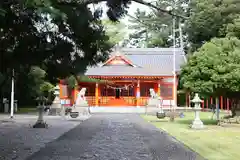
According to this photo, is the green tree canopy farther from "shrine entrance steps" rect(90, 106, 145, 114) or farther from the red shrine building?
the red shrine building

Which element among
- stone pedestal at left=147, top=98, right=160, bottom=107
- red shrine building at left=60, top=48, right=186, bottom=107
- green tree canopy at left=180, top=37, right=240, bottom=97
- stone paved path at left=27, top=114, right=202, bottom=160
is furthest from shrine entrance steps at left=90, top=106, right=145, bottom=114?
stone paved path at left=27, top=114, right=202, bottom=160

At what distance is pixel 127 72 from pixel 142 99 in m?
2.94

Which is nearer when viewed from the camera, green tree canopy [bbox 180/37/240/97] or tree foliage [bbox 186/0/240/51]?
green tree canopy [bbox 180/37/240/97]

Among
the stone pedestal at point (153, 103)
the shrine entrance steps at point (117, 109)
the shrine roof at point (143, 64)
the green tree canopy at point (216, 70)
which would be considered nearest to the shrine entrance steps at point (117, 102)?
the shrine entrance steps at point (117, 109)

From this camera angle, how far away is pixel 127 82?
134 feet

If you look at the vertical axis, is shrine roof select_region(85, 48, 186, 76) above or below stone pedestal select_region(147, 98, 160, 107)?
above

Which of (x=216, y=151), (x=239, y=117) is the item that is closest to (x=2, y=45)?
(x=216, y=151)

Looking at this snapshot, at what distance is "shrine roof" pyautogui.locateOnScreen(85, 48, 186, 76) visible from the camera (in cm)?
3922

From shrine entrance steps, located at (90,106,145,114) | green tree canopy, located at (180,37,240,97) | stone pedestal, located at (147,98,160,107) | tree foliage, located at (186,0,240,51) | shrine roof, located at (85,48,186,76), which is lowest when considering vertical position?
shrine entrance steps, located at (90,106,145,114)

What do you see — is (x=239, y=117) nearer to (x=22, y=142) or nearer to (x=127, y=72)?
(x=22, y=142)

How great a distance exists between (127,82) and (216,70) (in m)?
21.8

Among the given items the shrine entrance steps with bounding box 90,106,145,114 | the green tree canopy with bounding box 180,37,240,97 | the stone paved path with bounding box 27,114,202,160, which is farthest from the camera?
the shrine entrance steps with bounding box 90,106,145,114

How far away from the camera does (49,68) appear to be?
9.59 meters

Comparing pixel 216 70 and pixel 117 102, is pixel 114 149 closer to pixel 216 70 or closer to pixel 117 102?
pixel 216 70
